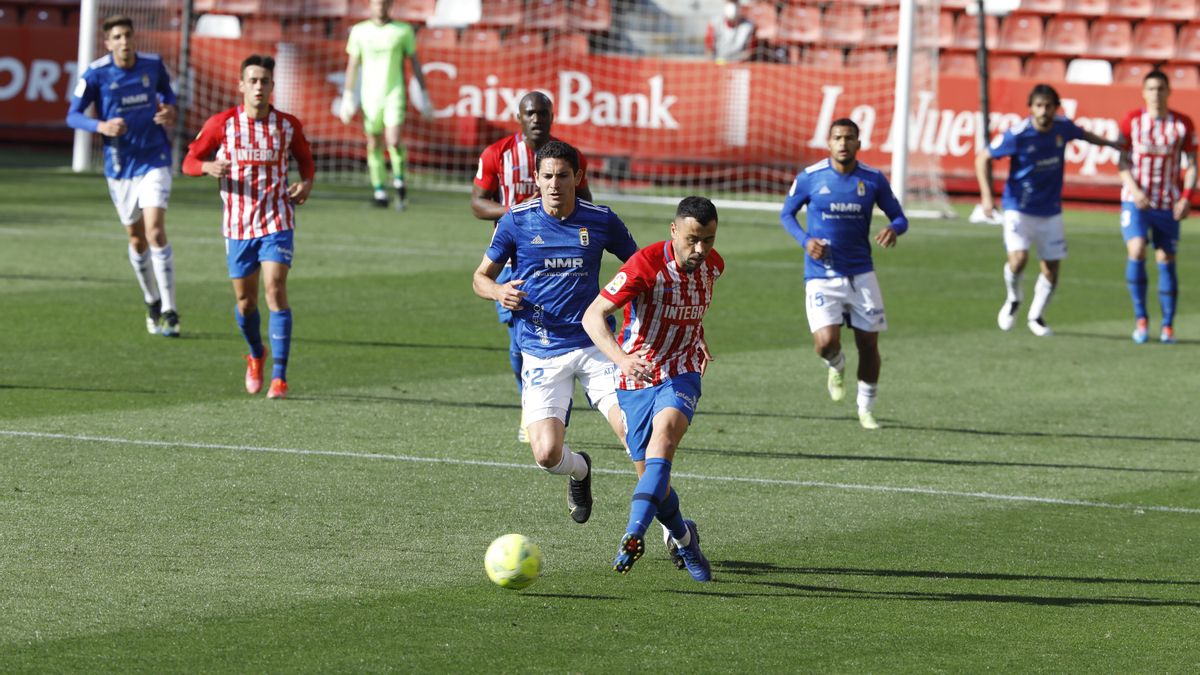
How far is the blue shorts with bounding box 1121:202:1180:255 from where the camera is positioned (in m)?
16.4

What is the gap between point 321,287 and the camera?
1711cm

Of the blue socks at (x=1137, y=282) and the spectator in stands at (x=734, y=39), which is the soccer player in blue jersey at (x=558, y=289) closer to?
the blue socks at (x=1137, y=282)

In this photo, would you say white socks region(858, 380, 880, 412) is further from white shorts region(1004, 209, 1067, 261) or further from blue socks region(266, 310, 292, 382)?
white shorts region(1004, 209, 1067, 261)

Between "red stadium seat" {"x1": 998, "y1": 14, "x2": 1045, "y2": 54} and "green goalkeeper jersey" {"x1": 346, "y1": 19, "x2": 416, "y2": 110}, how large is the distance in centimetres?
1060

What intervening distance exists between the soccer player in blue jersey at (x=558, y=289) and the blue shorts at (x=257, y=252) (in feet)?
11.9

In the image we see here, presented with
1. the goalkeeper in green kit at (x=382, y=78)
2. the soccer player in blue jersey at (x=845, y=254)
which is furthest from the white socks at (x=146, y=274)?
the goalkeeper in green kit at (x=382, y=78)

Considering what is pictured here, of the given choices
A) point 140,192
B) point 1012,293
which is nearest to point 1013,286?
point 1012,293

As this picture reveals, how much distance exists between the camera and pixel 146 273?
14.4 metres

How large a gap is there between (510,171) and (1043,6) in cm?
2145

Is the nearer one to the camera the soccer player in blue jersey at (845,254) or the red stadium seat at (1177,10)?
the soccer player in blue jersey at (845,254)

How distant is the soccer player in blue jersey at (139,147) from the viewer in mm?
14328

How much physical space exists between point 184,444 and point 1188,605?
5226 millimetres

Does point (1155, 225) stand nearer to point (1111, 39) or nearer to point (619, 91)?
point (619, 91)

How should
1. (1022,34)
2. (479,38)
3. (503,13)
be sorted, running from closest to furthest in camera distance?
(479,38)
(503,13)
(1022,34)
